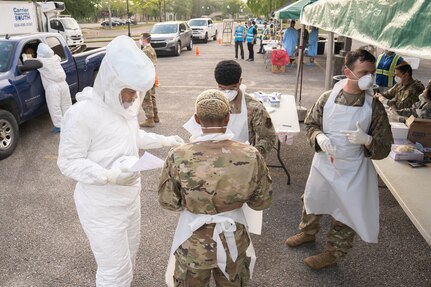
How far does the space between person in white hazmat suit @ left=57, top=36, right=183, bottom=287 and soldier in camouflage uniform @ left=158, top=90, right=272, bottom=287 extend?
0.48 metres

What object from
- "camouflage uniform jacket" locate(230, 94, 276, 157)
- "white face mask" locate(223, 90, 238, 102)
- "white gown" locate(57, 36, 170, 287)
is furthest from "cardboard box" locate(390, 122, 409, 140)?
"white gown" locate(57, 36, 170, 287)

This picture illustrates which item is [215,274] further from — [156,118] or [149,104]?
[156,118]

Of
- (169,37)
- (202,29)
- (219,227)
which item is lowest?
(219,227)

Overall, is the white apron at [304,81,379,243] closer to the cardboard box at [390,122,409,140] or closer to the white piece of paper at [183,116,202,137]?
the white piece of paper at [183,116,202,137]

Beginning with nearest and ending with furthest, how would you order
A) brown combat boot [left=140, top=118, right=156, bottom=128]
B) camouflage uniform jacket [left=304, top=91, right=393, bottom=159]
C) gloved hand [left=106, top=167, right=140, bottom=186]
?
gloved hand [left=106, top=167, right=140, bottom=186]
camouflage uniform jacket [left=304, top=91, right=393, bottom=159]
brown combat boot [left=140, top=118, right=156, bottom=128]

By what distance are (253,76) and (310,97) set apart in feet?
12.7

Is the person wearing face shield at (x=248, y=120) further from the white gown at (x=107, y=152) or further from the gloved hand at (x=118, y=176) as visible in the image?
the gloved hand at (x=118, y=176)

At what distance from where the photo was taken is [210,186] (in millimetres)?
1908

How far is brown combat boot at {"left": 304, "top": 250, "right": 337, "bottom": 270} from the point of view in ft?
10.8

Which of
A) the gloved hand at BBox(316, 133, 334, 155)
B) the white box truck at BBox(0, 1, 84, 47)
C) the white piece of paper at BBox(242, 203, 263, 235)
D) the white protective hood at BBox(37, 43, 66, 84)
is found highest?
the white box truck at BBox(0, 1, 84, 47)

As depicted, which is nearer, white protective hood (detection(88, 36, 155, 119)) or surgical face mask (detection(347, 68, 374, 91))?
white protective hood (detection(88, 36, 155, 119))

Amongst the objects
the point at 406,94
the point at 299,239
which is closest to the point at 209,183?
the point at 299,239

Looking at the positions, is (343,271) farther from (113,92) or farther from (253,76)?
(253,76)

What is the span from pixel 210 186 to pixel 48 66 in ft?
18.9
